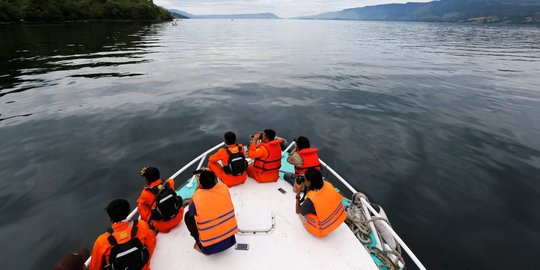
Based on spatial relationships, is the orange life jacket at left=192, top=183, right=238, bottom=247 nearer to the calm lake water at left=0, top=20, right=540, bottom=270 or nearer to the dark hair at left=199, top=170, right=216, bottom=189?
the dark hair at left=199, top=170, right=216, bottom=189

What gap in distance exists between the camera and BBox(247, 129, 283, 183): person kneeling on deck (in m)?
6.91

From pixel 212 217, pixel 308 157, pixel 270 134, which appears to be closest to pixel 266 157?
pixel 270 134

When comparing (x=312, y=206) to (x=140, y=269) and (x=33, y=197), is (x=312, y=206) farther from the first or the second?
(x=33, y=197)

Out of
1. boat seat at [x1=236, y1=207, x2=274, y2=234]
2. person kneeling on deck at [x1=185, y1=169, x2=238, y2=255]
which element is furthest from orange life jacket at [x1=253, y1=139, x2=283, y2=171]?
person kneeling on deck at [x1=185, y1=169, x2=238, y2=255]

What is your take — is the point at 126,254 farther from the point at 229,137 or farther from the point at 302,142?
the point at 302,142

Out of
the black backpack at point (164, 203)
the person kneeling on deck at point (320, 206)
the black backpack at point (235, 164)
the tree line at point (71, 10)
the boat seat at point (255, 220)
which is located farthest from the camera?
the tree line at point (71, 10)

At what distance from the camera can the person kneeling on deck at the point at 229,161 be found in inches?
262

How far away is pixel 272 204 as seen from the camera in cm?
641

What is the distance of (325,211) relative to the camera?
16.1ft

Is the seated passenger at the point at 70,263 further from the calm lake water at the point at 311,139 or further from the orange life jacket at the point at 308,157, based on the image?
the orange life jacket at the point at 308,157

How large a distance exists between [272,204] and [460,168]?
8.04 metres

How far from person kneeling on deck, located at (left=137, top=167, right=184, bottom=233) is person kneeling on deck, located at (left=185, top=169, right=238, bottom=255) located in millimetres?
716

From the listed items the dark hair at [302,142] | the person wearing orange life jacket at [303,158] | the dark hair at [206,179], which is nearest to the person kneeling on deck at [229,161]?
the person wearing orange life jacket at [303,158]

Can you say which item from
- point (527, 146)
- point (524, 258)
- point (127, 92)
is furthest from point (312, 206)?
point (127, 92)
